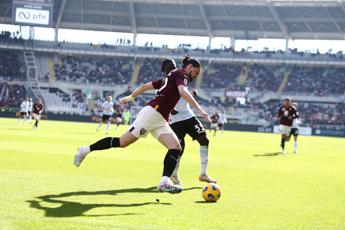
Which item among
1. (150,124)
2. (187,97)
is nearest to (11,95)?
(150,124)

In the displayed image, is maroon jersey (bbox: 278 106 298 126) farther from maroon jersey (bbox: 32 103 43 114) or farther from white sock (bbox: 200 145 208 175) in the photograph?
maroon jersey (bbox: 32 103 43 114)

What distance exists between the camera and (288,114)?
24.2 metres

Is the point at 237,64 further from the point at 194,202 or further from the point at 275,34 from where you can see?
the point at 194,202

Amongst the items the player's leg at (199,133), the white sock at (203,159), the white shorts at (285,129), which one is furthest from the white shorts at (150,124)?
the white shorts at (285,129)

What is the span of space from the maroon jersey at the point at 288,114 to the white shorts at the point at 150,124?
16.0m

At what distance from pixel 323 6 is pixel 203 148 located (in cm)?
6177

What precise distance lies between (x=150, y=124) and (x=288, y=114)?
1627cm

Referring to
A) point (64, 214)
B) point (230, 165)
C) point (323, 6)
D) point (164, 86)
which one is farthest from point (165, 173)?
point (323, 6)

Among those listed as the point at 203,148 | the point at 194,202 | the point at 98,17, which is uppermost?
the point at 98,17

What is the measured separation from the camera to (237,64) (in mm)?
76188

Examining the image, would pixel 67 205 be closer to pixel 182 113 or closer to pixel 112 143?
pixel 112 143

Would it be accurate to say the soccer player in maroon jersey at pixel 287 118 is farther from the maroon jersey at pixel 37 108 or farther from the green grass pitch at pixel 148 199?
the maroon jersey at pixel 37 108

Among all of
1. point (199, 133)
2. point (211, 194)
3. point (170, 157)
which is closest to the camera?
point (211, 194)

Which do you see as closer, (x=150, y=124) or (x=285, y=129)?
(x=150, y=124)
